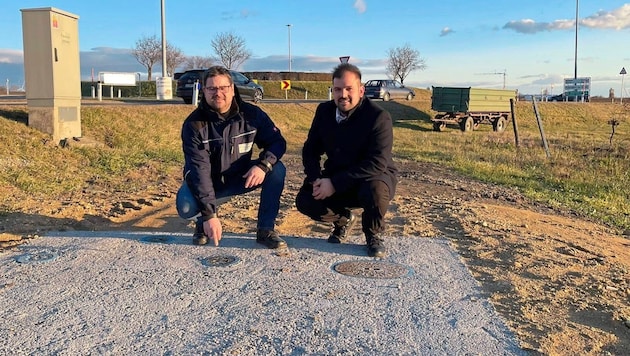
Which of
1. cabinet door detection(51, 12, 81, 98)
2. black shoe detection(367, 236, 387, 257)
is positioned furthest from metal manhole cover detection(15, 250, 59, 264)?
cabinet door detection(51, 12, 81, 98)

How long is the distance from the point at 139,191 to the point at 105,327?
4.38m

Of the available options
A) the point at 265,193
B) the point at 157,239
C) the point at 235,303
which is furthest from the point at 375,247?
the point at 157,239

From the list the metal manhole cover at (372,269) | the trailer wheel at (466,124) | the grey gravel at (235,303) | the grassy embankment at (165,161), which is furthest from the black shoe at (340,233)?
the trailer wheel at (466,124)

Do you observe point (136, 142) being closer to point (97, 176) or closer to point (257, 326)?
point (97, 176)

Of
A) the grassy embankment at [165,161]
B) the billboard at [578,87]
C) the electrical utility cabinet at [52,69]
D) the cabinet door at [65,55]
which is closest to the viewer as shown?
the grassy embankment at [165,161]

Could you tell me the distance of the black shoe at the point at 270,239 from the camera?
407 centimetres

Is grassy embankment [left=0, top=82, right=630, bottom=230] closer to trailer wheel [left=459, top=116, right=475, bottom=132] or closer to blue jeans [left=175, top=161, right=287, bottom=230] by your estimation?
blue jeans [left=175, top=161, right=287, bottom=230]

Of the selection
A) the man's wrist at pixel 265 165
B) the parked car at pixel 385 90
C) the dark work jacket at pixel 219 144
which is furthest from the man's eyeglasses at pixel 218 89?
the parked car at pixel 385 90

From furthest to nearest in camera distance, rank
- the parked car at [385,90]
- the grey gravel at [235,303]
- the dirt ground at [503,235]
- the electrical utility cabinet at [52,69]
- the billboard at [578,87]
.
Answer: the billboard at [578,87], the parked car at [385,90], the electrical utility cabinet at [52,69], the dirt ground at [503,235], the grey gravel at [235,303]

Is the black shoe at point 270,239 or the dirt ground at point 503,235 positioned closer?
the dirt ground at point 503,235

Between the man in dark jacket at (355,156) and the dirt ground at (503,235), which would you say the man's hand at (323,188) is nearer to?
the man in dark jacket at (355,156)

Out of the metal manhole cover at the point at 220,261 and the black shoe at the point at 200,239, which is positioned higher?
the black shoe at the point at 200,239

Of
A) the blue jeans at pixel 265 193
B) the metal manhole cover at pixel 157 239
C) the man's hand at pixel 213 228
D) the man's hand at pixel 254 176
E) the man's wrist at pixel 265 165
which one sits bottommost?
the metal manhole cover at pixel 157 239

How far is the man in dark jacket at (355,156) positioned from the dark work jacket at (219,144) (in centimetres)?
48
